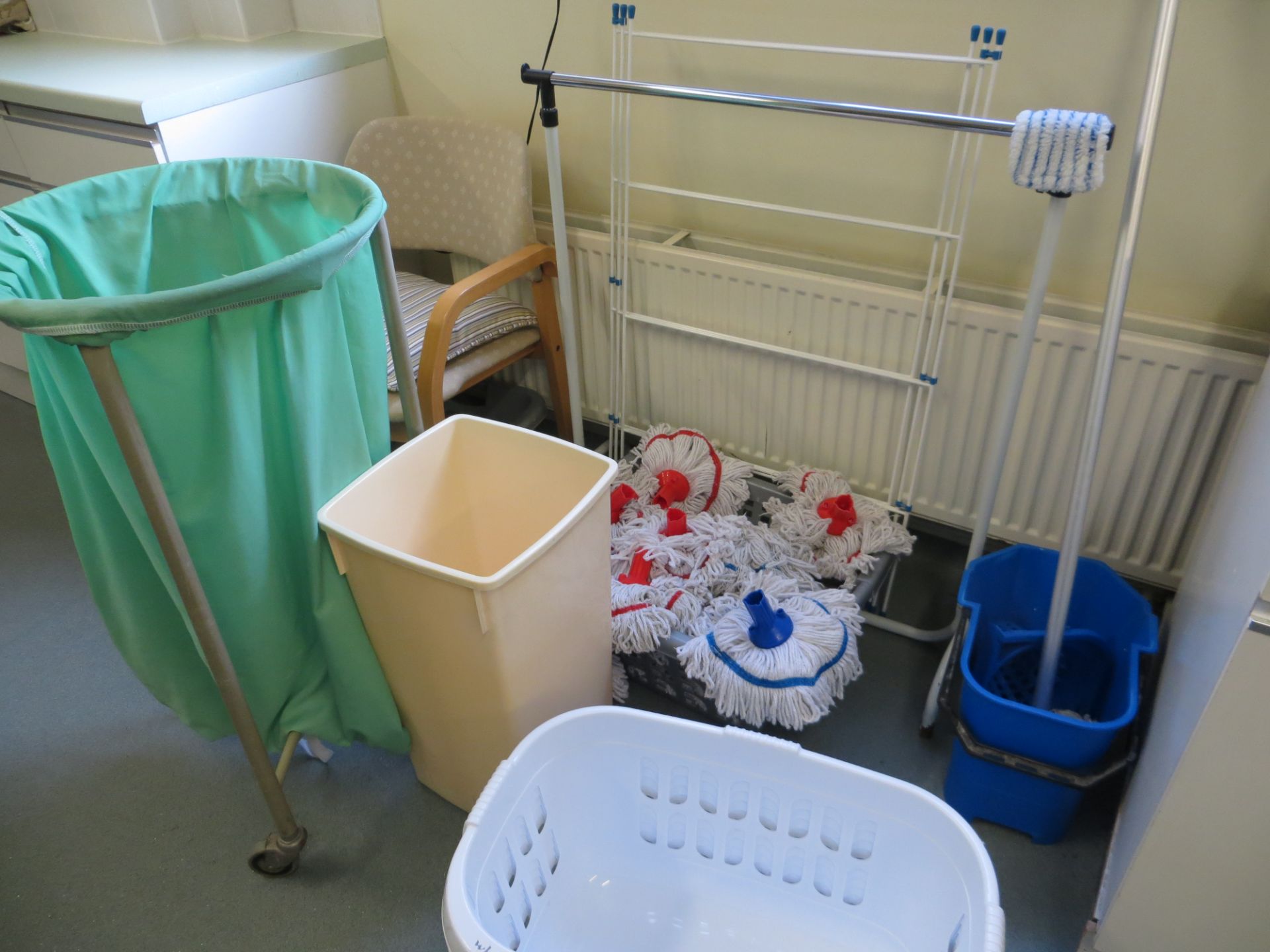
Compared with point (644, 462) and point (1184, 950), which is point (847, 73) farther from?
point (1184, 950)

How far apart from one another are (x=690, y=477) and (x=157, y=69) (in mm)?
1391

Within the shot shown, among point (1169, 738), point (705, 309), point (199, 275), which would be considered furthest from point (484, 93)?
point (1169, 738)

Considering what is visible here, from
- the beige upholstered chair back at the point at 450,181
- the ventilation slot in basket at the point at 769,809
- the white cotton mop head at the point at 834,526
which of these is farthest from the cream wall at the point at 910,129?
the ventilation slot in basket at the point at 769,809

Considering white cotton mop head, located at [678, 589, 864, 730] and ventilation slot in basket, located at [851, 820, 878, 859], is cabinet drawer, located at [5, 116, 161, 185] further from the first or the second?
ventilation slot in basket, located at [851, 820, 878, 859]

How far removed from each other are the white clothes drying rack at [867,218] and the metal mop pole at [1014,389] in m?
0.14

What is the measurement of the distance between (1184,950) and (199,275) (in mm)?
1572

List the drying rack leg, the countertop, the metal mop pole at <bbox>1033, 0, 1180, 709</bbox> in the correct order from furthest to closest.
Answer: the countertop < the metal mop pole at <bbox>1033, 0, 1180, 709</bbox> < the drying rack leg

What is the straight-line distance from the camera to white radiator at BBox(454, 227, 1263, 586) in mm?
1394

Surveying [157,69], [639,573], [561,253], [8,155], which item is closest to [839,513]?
[639,573]

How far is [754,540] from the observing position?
160cm

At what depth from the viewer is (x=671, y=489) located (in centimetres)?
169

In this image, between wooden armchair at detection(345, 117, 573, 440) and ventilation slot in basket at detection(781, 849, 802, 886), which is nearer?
ventilation slot in basket at detection(781, 849, 802, 886)

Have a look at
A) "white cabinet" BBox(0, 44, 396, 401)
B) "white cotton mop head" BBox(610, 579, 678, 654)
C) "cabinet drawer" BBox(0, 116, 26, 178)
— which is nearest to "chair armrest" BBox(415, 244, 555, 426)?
"white cotton mop head" BBox(610, 579, 678, 654)

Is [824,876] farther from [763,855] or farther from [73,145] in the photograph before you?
[73,145]
